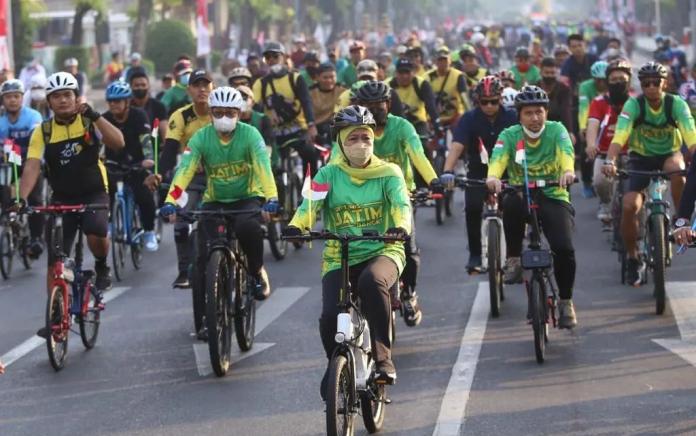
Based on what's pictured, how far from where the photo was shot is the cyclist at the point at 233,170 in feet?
38.4

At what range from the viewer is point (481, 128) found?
13.6 metres

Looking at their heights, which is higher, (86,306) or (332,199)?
(332,199)

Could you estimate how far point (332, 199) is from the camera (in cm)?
929

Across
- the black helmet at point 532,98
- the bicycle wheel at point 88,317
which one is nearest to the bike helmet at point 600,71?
the black helmet at point 532,98

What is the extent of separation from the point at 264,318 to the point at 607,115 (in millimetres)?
4148

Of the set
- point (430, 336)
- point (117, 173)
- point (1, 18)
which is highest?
point (1, 18)

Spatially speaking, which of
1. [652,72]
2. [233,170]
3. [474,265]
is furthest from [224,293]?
[652,72]

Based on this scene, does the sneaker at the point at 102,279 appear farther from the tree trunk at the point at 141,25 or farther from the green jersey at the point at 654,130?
the tree trunk at the point at 141,25

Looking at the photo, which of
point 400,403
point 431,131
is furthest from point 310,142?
point 400,403

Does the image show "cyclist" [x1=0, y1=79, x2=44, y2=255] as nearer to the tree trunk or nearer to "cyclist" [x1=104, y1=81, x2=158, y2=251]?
"cyclist" [x1=104, y1=81, x2=158, y2=251]

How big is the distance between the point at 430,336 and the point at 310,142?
6733 mm

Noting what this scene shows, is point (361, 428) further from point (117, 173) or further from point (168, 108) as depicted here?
point (168, 108)

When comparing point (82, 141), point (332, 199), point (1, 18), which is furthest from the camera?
point (1, 18)

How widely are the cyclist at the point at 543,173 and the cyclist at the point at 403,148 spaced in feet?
1.84
